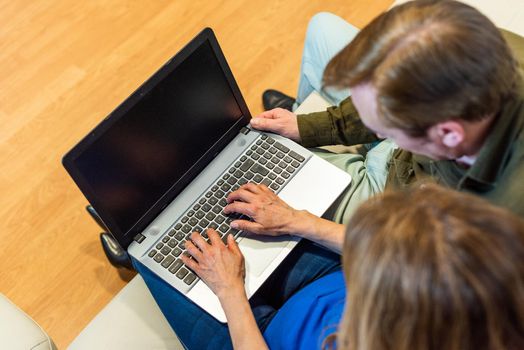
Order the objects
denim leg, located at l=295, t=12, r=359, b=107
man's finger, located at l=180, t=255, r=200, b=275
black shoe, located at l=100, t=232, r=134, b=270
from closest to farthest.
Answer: man's finger, located at l=180, t=255, r=200, b=275, denim leg, located at l=295, t=12, r=359, b=107, black shoe, located at l=100, t=232, r=134, b=270

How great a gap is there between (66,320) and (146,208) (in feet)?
2.05

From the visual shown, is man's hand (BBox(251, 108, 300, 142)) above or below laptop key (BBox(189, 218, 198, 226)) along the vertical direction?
above

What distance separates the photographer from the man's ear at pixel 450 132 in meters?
0.72

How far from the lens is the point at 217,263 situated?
983 millimetres

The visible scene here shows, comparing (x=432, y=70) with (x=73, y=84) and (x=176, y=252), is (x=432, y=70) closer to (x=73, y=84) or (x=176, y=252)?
(x=176, y=252)

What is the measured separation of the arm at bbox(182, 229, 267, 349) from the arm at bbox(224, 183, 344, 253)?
0.06m

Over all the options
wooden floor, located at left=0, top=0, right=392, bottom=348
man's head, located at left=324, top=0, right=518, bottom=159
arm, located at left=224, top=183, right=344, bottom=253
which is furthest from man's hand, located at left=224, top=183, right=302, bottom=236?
wooden floor, located at left=0, top=0, right=392, bottom=348

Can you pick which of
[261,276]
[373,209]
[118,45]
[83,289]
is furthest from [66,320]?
[373,209]

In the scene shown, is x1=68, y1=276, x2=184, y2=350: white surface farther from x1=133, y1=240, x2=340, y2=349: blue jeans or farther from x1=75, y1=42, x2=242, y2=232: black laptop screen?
x1=75, y1=42, x2=242, y2=232: black laptop screen

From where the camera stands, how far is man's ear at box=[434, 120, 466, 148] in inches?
28.4

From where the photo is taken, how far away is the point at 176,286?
1.00 m

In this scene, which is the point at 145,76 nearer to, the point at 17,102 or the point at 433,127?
the point at 17,102

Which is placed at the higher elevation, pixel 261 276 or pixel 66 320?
pixel 261 276

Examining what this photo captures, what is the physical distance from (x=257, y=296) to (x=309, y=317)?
0.15 m
